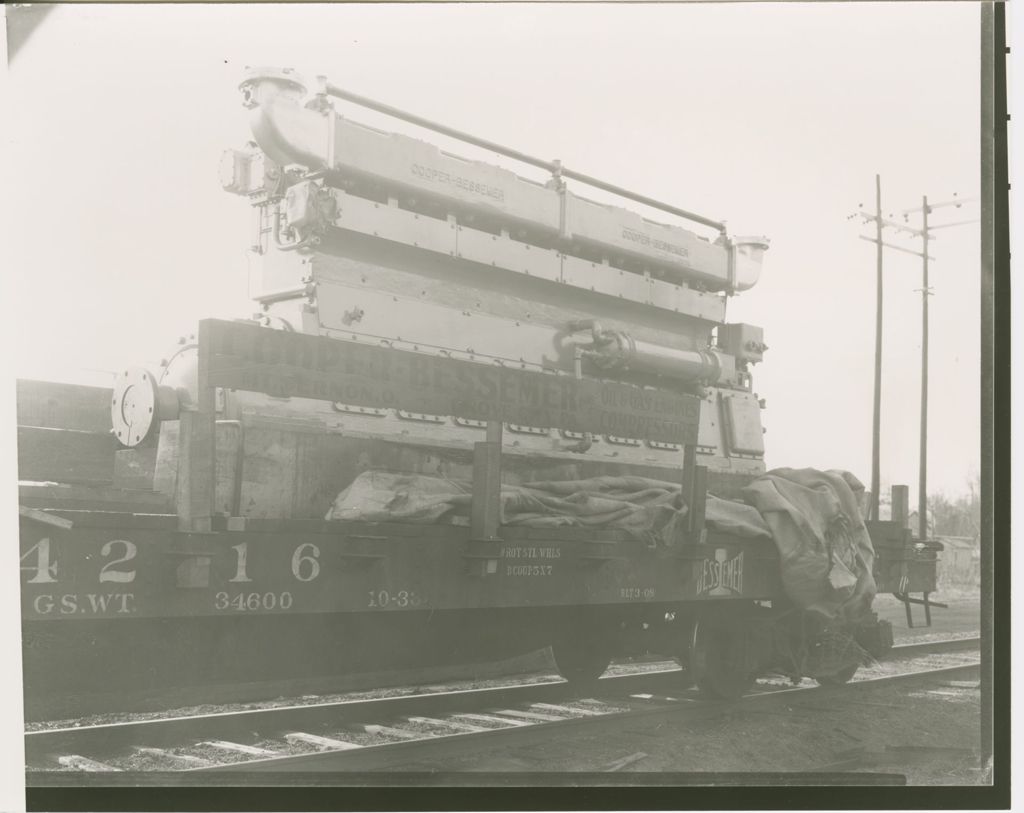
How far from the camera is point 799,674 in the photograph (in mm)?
8430

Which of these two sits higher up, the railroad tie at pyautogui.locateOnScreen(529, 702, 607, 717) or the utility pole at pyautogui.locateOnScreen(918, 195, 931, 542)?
the utility pole at pyautogui.locateOnScreen(918, 195, 931, 542)

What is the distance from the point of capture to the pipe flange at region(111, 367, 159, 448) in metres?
6.07

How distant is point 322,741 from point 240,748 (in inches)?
18.2

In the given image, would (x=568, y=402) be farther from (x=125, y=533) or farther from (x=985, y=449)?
(x=125, y=533)

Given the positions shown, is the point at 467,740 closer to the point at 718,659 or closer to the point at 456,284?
the point at 718,659

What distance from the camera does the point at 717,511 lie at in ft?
24.5

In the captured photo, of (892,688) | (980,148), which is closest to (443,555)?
(980,148)

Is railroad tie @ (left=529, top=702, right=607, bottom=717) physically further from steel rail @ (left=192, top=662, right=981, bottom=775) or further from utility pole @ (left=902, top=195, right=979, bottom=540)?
utility pole @ (left=902, top=195, right=979, bottom=540)

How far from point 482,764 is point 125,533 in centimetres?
230

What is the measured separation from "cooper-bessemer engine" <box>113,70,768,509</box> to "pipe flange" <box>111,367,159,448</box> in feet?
0.04

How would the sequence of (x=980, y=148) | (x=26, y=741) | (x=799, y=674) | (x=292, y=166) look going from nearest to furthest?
(x=26, y=741)
(x=980, y=148)
(x=292, y=166)
(x=799, y=674)

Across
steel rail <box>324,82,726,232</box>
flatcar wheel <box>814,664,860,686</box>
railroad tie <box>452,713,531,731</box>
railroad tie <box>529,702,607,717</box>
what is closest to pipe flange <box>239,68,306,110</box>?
steel rail <box>324,82,726,232</box>

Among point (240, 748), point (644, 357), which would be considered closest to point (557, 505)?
point (240, 748)

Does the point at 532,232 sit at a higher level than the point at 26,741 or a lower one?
higher
